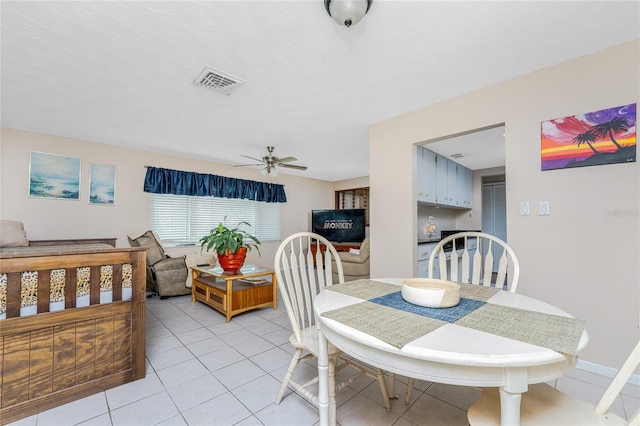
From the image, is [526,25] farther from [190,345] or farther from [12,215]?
[12,215]

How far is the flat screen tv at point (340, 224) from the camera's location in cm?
629

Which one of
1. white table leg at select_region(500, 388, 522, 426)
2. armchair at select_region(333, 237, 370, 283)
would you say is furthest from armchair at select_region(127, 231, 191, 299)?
white table leg at select_region(500, 388, 522, 426)

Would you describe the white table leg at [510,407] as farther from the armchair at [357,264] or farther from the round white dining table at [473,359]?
the armchair at [357,264]

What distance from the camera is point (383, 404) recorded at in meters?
1.61

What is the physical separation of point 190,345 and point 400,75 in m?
2.99

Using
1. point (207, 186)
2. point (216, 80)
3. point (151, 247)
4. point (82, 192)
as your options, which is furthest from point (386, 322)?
point (207, 186)

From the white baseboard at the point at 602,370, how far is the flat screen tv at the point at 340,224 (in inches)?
173

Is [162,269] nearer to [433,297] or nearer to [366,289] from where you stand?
[366,289]

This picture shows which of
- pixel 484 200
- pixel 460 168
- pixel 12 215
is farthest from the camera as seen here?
pixel 484 200

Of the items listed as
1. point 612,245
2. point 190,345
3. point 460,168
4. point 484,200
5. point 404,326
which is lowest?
point 190,345

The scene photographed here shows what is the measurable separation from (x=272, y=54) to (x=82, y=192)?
374cm

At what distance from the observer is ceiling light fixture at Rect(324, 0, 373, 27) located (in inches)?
55.2

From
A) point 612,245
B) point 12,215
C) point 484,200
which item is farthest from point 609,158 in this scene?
point 12,215

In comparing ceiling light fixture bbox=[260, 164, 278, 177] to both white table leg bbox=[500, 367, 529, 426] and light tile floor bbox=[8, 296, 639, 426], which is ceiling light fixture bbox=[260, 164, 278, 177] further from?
white table leg bbox=[500, 367, 529, 426]
